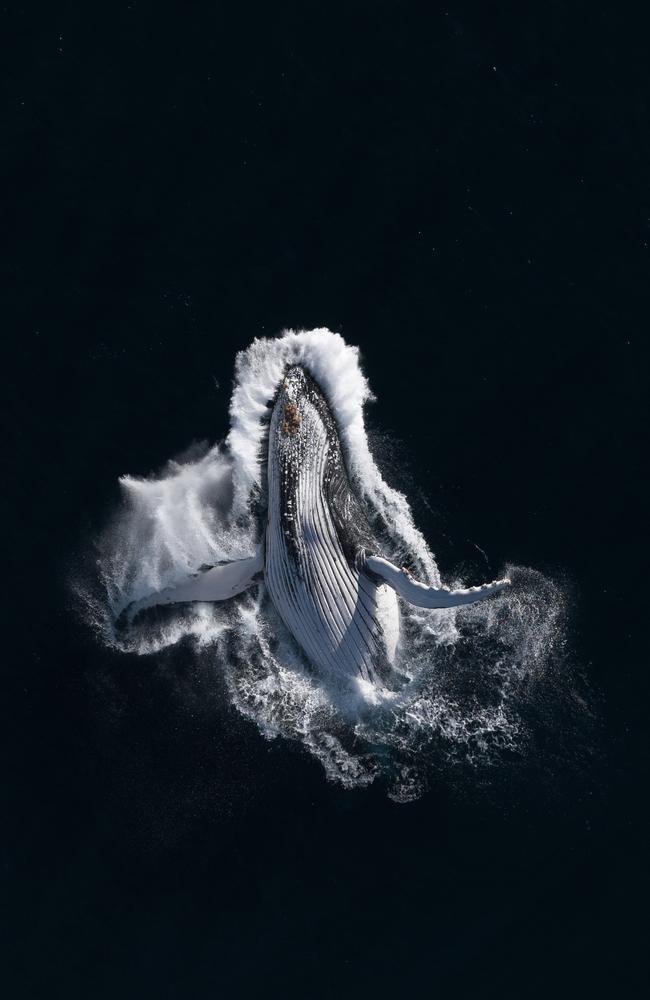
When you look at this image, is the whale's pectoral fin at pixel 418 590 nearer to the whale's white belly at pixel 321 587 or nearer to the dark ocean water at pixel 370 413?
the whale's white belly at pixel 321 587

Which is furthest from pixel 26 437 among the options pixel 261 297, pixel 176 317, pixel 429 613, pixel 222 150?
pixel 429 613

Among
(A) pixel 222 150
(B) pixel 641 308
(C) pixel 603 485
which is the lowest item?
(C) pixel 603 485

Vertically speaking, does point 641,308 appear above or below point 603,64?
below

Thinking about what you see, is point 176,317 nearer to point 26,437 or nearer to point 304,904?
point 26,437

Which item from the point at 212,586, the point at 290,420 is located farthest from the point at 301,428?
the point at 212,586

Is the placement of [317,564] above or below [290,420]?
below

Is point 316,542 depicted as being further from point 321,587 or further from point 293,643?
point 293,643
